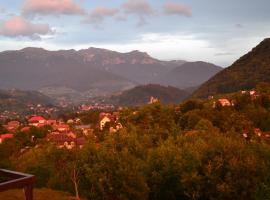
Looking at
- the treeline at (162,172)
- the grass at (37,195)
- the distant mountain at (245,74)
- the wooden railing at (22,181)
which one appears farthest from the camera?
the distant mountain at (245,74)

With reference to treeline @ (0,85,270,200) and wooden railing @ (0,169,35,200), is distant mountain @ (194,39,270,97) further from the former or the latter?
wooden railing @ (0,169,35,200)

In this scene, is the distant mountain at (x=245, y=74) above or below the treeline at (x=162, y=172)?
above

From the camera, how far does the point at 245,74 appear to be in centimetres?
14100

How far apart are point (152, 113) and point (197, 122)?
795 centimetres

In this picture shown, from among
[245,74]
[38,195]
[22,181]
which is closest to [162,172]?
[38,195]

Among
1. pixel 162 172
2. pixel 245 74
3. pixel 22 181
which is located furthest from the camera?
pixel 245 74

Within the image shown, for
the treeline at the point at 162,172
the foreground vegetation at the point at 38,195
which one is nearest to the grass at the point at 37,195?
the foreground vegetation at the point at 38,195

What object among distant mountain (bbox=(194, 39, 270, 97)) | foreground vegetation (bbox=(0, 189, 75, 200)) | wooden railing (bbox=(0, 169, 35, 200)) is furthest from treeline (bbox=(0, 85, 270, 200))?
distant mountain (bbox=(194, 39, 270, 97))

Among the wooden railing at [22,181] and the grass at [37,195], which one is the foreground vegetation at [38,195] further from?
the wooden railing at [22,181]

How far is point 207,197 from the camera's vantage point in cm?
2691

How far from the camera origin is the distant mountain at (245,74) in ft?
424

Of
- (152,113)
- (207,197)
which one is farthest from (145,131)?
(207,197)

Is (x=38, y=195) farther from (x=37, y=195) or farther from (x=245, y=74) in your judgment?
(x=245, y=74)

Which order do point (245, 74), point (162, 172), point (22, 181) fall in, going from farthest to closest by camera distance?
point (245, 74)
point (162, 172)
point (22, 181)
